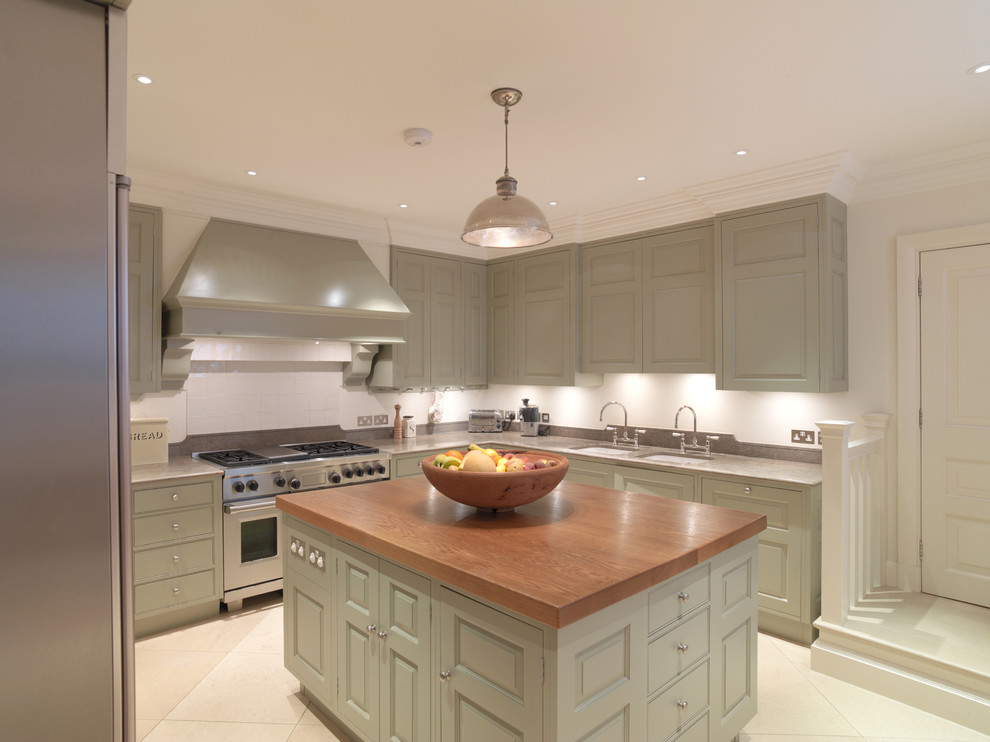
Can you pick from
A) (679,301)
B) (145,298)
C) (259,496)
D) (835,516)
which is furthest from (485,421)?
(835,516)

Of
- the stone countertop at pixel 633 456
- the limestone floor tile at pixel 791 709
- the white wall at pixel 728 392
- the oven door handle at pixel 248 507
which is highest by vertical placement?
the white wall at pixel 728 392

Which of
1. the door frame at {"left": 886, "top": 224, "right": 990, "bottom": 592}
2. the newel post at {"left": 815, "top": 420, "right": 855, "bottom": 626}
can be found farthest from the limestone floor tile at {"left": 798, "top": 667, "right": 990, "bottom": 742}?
the door frame at {"left": 886, "top": 224, "right": 990, "bottom": 592}

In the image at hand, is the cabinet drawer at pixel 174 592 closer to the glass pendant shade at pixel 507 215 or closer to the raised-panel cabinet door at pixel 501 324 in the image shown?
the glass pendant shade at pixel 507 215

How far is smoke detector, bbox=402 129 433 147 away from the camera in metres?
2.81

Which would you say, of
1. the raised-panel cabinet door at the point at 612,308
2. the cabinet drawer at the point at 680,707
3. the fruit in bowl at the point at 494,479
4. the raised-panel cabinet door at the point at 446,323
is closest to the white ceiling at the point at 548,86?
the raised-panel cabinet door at the point at 612,308

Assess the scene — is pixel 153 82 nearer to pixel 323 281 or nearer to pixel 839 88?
pixel 323 281

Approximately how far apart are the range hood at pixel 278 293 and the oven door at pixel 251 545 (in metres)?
1.03

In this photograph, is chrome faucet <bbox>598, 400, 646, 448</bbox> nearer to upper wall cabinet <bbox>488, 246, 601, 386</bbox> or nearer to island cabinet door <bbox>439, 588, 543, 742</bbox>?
upper wall cabinet <bbox>488, 246, 601, 386</bbox>

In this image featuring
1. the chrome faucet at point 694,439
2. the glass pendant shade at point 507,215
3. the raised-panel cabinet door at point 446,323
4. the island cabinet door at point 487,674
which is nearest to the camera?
the island cabinet door at point 487,674

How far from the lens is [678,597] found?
1776mm

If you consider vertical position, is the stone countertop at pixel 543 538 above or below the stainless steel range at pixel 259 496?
above

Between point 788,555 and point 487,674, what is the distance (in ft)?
7.46

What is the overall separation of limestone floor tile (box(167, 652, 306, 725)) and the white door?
348 centimetres

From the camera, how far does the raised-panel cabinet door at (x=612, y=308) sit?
166 inches
